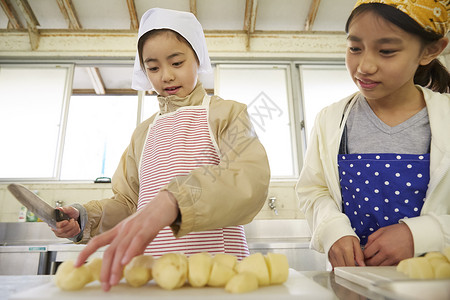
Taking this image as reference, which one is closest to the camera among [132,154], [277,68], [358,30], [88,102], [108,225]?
[358,30]

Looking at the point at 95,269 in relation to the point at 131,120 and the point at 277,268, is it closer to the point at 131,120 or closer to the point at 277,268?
the point at 277,268

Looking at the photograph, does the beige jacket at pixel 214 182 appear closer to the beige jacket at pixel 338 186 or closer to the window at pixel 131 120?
the beige jacket at pixel 338 186

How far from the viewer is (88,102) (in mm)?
4766

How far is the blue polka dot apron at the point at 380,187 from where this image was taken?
852mm

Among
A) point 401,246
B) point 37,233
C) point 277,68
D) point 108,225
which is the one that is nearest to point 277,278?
point 401,246

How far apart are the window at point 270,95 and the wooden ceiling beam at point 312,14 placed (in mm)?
495

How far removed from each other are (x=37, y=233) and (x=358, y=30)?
9.54 feet

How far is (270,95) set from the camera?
11.4ft

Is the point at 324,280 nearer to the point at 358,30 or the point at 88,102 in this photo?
the point at 358,30

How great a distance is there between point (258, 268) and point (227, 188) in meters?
0.17

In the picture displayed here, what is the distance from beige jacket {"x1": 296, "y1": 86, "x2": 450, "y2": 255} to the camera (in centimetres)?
73

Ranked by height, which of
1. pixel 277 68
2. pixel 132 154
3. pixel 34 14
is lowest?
pixel 132 154

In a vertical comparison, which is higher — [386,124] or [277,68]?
[277,68]

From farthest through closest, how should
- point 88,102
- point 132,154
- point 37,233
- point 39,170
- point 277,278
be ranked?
point 88,102
point 39,170
point 37,233
point 132,154
point 277,278
